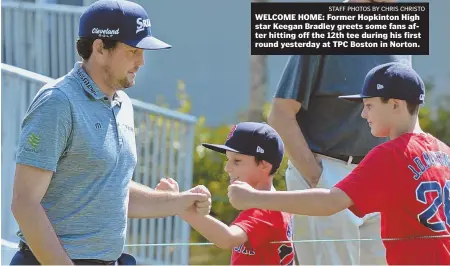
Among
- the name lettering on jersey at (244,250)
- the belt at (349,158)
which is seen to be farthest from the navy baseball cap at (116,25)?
the belt at (349,158)

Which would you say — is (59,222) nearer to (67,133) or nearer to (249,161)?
(67,133)

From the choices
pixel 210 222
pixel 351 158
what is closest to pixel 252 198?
pixel 210 222

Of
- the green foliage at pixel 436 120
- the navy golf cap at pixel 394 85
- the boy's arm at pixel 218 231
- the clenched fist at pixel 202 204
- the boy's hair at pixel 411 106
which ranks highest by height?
the navy golf cap at pixel 394 85

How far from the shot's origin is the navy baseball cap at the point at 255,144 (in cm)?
368

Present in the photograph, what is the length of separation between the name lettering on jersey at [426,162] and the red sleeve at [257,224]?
0.53 metres

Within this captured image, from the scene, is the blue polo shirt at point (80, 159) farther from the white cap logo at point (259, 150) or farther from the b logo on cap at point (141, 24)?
the white cap logo at point (259, 150)

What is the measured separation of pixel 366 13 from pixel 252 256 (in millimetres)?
1302

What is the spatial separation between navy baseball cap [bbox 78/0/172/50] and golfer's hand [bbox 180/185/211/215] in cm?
51

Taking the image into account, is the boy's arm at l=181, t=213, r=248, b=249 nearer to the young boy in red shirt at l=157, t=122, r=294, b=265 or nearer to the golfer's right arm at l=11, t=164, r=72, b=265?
the young boy in red shirt at l=157, t=122, r=294, b=265

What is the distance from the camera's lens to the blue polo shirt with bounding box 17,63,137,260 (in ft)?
9.23

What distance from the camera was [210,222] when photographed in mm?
3479

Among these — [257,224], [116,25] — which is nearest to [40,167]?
[116,25]

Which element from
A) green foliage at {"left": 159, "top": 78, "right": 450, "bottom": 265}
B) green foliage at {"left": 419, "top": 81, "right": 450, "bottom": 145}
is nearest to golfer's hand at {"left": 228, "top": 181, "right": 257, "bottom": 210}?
green foliage at {"left": 159, "top": 78, "right": 450, "bottom": 265}

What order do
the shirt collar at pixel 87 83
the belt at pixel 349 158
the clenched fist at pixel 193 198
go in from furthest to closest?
the belt at pixel 349 158 → the clenched fist at pixel 193 198 → the shirt collar at pixel 87 83
